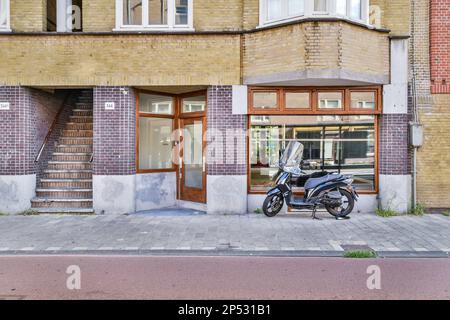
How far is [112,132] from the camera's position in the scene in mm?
10031

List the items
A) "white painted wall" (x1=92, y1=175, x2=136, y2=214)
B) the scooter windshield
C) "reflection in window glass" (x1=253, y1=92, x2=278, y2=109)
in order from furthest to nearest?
"reflection in window glass" (x1=253, y1=92, x2=278, y2=109), "white painted wall" (x1=92, y1=175, x2=136, y2=214), the scooter windshield

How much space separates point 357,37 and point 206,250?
6.63 meters

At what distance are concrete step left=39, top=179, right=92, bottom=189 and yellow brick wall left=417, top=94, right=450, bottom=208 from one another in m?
9.41

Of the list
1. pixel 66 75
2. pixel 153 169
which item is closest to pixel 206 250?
pixel 153 169

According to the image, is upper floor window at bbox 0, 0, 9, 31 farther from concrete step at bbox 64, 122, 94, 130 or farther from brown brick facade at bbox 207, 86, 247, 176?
brown brick facade at bbox 207, 86, 247, 176

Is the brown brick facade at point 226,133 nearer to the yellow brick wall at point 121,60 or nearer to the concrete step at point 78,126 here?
the yellow brick wall at point 121,60

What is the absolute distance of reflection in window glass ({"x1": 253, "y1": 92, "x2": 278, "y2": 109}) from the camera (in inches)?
397

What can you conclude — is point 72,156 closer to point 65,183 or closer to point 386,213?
point 65,183

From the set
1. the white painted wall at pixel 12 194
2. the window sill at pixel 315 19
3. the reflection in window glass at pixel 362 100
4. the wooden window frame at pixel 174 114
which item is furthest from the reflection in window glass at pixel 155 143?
the reflection in window glass at pixel 362 100

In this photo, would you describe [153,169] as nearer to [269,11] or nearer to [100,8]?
[100,8]

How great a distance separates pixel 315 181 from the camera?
943 centimetres

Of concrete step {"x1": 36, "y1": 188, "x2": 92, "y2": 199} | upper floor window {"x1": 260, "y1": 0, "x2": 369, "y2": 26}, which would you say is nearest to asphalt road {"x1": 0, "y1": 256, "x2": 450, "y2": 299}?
concrete step {"x1": 36, "y1": 188, "x2": 92, "y2": 199}

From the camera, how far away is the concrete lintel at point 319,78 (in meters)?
9.07

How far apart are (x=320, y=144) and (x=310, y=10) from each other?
11.5 ft
